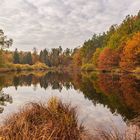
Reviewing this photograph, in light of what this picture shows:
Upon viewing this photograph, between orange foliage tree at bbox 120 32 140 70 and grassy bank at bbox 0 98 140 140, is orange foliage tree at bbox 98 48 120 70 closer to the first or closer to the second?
orange foliage tree at bbox 120 32 140 70

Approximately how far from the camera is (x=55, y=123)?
9609mm

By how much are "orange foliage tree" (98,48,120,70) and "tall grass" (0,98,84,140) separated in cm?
6821

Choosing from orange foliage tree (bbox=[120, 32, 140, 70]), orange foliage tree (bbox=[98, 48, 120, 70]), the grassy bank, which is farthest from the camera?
orange foliage tree (bbox=[98, 48, 120, 70])

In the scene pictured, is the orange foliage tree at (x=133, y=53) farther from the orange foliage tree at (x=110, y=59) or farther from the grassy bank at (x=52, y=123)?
the grassy bank at (x=52, y=123)

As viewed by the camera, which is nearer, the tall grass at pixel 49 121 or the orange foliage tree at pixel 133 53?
the tall grass at pixel 49 121

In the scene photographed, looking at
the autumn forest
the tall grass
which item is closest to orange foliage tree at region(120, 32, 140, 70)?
the autumn forest

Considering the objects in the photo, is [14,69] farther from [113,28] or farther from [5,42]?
[113,28]

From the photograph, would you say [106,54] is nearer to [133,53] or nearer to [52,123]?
[133,53]

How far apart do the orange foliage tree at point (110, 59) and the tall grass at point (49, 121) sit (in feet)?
224

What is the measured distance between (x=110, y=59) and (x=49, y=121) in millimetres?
74429

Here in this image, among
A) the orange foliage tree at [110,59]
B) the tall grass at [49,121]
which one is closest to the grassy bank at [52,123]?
the tall grass at [49,121]

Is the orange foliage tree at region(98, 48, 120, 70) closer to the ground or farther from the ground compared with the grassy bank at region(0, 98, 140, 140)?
farther from the ground

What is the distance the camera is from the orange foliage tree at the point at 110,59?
264 feet

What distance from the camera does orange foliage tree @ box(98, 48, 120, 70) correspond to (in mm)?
80431
